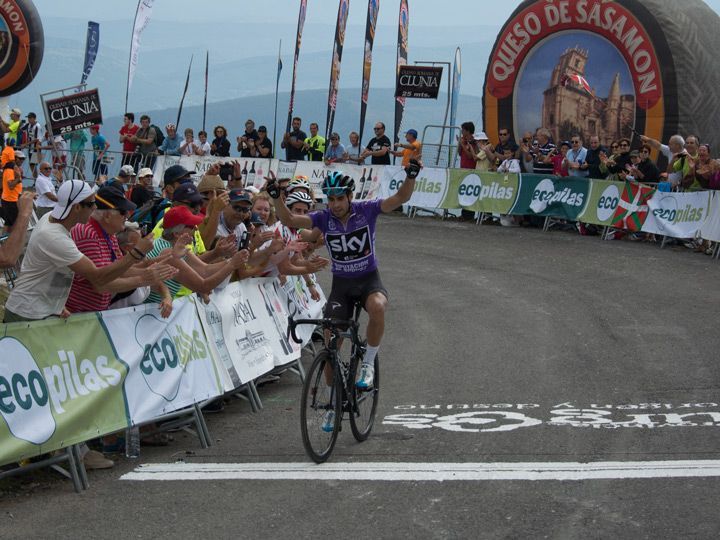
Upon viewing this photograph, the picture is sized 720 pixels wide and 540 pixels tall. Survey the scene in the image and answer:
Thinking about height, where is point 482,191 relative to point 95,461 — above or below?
above

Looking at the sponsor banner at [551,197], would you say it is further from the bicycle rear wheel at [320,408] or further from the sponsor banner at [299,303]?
the bicycle rear wheel at [320,408]

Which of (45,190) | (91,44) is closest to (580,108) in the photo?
(45,190)

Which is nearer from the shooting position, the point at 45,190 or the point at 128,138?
the point at 45,190

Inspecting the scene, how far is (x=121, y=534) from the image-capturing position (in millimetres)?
6609

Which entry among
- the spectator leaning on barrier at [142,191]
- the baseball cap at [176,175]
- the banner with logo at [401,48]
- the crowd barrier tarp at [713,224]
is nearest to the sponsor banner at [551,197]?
the crowd barrier tarp at [713,224]

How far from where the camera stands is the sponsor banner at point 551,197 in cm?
2309

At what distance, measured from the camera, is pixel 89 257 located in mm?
8086

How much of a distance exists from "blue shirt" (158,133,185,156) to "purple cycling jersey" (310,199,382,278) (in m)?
22.8

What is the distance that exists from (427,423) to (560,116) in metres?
20.1

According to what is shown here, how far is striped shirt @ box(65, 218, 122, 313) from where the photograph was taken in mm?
8117

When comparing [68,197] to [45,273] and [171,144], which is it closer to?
[45,273]

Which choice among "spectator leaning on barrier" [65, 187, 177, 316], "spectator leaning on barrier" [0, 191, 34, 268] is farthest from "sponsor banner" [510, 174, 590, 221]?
"spectator leaning on barrier" [0, 191, 34, 268]

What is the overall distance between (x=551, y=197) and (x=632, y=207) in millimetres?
2350

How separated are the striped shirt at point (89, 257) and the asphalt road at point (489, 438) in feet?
4.14
